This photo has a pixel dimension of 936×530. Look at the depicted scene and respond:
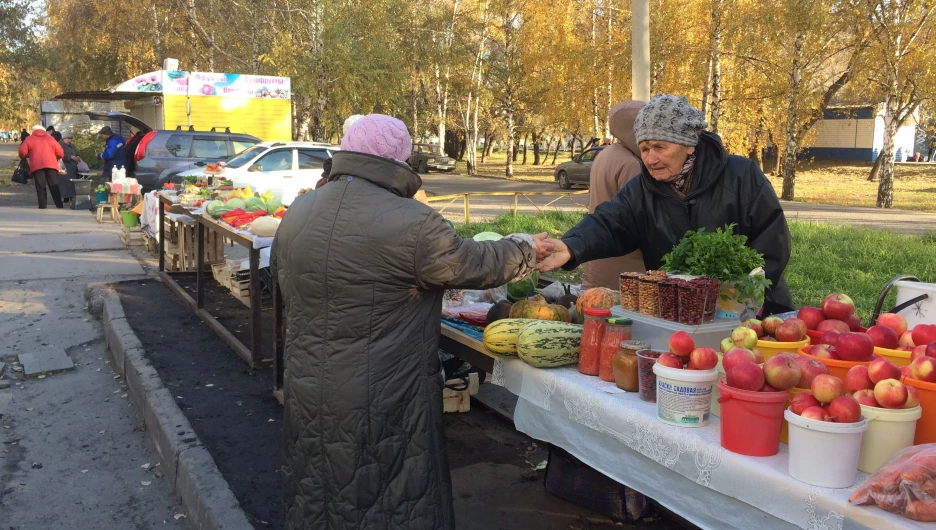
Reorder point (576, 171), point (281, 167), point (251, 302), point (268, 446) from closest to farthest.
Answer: point (268, 446) < point (251, 302) < point (281, 167) < point (576, 171)

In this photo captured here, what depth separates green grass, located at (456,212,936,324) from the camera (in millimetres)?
8391

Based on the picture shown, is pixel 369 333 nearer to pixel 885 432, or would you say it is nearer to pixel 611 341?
pixel 611 341

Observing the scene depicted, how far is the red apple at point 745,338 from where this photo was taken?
8.04 feet

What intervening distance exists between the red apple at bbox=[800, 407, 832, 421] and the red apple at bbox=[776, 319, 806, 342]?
22.8 inches

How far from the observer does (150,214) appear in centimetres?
1223

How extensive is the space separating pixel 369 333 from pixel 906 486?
158cm

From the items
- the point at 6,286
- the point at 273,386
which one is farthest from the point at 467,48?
the point at 273,386

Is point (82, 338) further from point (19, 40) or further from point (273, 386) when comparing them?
point (19, 40)

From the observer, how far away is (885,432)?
1964 mm

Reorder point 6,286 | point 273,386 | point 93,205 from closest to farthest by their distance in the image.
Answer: point 273,386, point 6,286, point 93,205

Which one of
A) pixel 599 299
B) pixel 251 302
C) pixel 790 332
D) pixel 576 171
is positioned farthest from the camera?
pixel 576 171

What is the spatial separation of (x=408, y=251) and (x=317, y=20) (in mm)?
25535

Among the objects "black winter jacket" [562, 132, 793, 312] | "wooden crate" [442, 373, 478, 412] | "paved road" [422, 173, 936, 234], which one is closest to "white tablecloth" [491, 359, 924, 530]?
"black winter jacket" [562, 132, 793, 312]

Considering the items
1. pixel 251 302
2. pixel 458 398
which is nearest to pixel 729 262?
pixel 458 398
